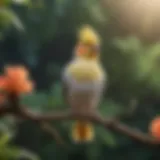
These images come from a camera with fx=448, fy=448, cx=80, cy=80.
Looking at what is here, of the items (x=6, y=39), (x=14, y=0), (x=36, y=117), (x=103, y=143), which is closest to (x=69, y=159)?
(x=103, y=143)

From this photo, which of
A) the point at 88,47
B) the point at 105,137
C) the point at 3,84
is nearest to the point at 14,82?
the point at 3,84

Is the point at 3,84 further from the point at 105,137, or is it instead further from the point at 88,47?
the point at 105,137

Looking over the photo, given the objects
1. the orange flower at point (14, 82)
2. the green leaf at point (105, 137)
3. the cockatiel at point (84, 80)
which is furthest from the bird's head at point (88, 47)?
the green leaf at point (105, 137)

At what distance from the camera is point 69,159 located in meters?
1.10

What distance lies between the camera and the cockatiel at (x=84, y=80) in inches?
26.8

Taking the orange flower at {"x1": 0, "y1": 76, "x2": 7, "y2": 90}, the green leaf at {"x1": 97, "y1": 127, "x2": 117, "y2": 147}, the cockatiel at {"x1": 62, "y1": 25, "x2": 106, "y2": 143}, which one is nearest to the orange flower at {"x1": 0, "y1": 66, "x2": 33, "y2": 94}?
the orange flower at {"x1": 0, "y1": 76, "x2": 7, "y2": 90}

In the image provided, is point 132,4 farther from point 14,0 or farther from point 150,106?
point 14,0

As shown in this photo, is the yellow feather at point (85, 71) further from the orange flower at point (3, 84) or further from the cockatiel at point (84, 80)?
the orange flower at point (3, 84)

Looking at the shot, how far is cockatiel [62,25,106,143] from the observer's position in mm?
681

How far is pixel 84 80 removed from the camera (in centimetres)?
72

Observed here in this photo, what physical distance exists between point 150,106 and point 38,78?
11.6 inches

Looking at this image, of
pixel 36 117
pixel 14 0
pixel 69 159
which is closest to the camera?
pixel 14 0

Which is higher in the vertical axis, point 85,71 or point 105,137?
point 105,137

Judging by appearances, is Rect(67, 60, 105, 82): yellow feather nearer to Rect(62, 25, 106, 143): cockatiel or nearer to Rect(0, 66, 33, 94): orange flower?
Rect(62, 25, 106, 143): cockatiel
